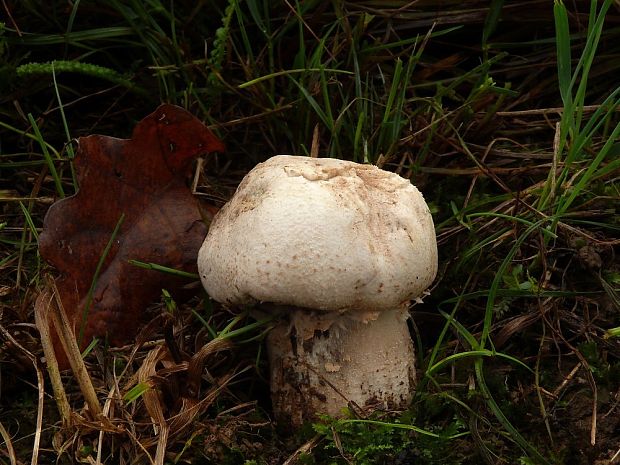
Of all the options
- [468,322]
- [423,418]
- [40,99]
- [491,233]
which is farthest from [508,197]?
[40,99]

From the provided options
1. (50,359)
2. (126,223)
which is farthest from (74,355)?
(126,223)

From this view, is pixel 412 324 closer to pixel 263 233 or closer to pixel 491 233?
pixel 491 233

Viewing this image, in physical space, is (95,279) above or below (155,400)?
above

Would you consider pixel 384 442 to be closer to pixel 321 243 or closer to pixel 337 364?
pixel 337 364

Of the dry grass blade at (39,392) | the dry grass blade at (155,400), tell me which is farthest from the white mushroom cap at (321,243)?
the dry grass blade at (39,392)

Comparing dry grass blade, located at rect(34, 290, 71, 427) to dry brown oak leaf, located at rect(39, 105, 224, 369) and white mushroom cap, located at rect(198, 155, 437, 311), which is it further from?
white mushroom cap, located at rect(198, 155, 437, 311)

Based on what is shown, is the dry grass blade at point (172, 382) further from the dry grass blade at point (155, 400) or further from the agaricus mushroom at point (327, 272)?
the agaricus mushroom at point (327, 272)
